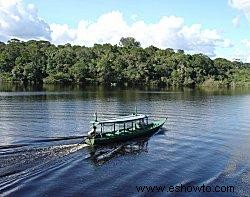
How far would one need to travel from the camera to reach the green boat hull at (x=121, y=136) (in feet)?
167

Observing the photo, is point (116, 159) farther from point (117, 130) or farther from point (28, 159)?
point (28, 159)

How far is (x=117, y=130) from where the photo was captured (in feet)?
181

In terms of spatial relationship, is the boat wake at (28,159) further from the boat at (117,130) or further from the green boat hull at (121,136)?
the boat at (117,130)

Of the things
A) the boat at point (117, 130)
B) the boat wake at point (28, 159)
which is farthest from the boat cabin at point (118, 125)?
the boat wake at point (28, 159)

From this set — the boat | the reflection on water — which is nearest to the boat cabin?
the boat

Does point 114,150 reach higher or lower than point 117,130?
lower

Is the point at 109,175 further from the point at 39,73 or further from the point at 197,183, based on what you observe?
the point at 39,73

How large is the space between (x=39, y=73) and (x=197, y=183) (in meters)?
161

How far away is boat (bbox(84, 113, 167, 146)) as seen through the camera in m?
51.2

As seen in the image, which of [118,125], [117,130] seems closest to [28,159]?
Result: [117,130]

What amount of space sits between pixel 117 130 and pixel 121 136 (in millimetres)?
1353

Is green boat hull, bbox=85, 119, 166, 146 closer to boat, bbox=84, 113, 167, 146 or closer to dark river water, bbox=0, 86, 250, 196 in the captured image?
boat, bbox=84, 113, 167, 146

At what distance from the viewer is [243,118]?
8375 cm

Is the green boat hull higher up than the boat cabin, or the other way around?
the boat cabin
